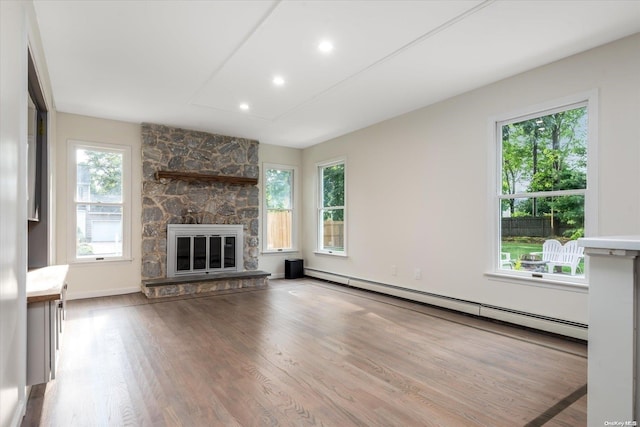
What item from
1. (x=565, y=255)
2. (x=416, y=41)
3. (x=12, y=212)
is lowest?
(x=565, y=255)

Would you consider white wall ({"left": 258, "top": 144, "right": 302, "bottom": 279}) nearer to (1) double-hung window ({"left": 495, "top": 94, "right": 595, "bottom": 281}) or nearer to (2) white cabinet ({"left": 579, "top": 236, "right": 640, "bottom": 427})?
(1) double-hung window ({"left": 495, "top": 94, "right": 595, "bottom": 281})

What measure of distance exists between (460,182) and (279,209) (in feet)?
12.6

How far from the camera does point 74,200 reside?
5.03 m

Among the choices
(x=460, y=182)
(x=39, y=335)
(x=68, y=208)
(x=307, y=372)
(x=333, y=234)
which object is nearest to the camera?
(x=39, y=335)

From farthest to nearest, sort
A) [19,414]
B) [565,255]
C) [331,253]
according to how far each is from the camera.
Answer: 1. [331,253]
2. [565,255]
3. [19,414]

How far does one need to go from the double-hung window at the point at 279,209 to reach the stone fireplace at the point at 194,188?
1.12 feet

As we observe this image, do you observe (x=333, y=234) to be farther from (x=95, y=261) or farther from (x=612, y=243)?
(x=612, y=243)

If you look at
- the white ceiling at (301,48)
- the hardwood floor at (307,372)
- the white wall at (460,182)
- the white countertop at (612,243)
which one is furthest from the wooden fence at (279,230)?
the white countertop at (612,243)

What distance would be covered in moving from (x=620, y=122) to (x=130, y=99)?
5.32m

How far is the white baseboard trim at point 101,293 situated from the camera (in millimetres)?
4988

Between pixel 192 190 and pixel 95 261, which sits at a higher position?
pixel 192 190

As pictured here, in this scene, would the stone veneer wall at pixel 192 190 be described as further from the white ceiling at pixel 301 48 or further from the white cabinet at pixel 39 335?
the white cabinet at pixel 39 335

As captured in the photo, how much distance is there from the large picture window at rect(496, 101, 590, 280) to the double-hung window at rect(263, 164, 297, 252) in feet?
13.8

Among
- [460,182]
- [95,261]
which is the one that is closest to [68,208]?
[95,261]
